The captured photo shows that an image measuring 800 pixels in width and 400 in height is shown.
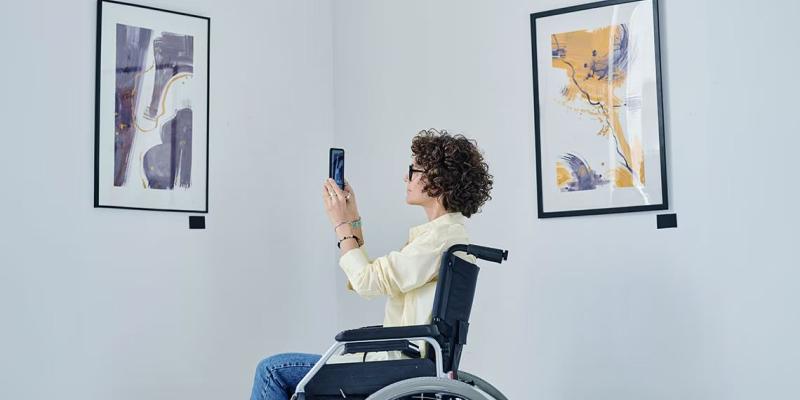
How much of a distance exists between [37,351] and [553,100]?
1.92 metres

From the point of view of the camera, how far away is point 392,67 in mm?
3453

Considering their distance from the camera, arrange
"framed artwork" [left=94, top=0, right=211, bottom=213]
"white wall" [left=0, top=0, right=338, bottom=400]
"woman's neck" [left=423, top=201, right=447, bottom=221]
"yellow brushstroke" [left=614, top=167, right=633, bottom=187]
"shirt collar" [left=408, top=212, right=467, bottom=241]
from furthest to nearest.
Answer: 1. "yellow brushstroke" [left=614, top=167, right=633, bottom=187]
2. "framed artwork" [left=94, top=0, right=211, bottom=213]
3. "white wall" [left=0, top=0, right=338, bottom=400]
4. "woman's neck" [left=423, top=201, right=447, bottom=221]
5. "shirt collar" [left=408, top=212, right=467, bottom=241]

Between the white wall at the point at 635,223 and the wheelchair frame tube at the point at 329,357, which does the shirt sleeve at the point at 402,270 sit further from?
the white wall at the point at 635,223

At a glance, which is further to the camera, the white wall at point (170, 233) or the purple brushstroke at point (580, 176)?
the purple brushstroke at point (580, 176)

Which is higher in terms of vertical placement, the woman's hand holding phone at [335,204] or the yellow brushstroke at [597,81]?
the yellow brushstroke at [597,81]

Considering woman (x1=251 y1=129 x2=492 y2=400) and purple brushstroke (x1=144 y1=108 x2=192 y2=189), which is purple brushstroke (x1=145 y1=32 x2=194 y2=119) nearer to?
purple brushstroke (x1=144 y1=108 x2=192 y2=189)

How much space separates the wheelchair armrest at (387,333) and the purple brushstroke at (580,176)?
1.13 metres

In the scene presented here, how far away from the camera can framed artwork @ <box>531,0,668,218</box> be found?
9.56ft

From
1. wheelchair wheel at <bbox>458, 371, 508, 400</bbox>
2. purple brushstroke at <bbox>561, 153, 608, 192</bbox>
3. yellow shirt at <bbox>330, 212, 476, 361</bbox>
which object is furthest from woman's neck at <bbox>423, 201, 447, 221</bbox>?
purple brushstroke at <bbox>561, 153, 608, 192</bbox>

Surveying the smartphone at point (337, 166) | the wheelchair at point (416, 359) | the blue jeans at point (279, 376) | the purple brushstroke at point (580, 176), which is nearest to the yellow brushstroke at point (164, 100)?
the smartphone at point (337, 166)

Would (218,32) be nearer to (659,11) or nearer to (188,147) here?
(188,147)

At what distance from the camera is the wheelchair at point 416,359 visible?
2.00 metres

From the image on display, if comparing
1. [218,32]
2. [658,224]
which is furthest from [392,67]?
[658,224]

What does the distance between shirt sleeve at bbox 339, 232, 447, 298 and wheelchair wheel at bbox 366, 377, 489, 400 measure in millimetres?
345
